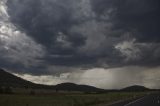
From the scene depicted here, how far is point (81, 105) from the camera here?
141 feet

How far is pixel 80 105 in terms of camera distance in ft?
141

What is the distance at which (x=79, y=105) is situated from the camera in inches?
1688

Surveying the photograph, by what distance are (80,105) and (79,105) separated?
139mm

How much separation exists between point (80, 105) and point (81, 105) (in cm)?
14

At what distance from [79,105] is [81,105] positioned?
28 cm
